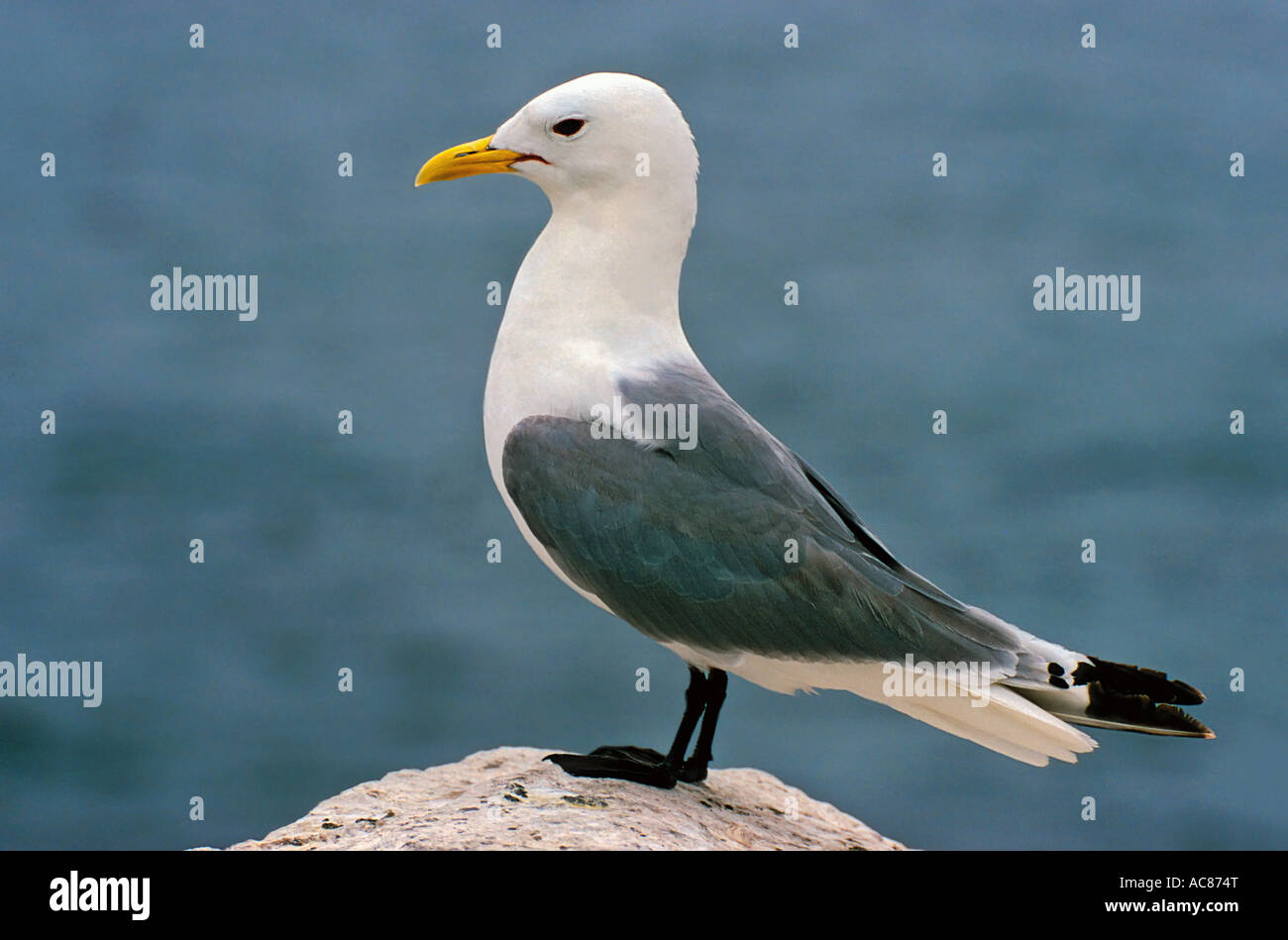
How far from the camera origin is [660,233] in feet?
16.4

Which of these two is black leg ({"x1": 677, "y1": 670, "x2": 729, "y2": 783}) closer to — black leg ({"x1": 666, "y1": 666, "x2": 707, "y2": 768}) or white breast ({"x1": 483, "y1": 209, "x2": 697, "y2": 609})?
black leg ({"x1": 666, "y1": 666, "x2": 707, "y2": 768})

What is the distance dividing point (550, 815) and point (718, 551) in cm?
94

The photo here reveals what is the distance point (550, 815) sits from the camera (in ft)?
15.1

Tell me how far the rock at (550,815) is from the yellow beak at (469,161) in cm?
199

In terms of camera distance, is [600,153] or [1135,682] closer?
[1135,682]

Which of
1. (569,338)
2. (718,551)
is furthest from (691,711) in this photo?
(569,338)

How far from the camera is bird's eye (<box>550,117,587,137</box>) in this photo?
4832 mm

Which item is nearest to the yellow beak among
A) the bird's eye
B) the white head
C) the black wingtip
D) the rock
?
the white head

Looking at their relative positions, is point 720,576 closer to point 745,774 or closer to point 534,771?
point 534,771

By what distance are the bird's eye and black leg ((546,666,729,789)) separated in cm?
178

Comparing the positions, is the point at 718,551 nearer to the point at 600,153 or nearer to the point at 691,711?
the point at 691,711
